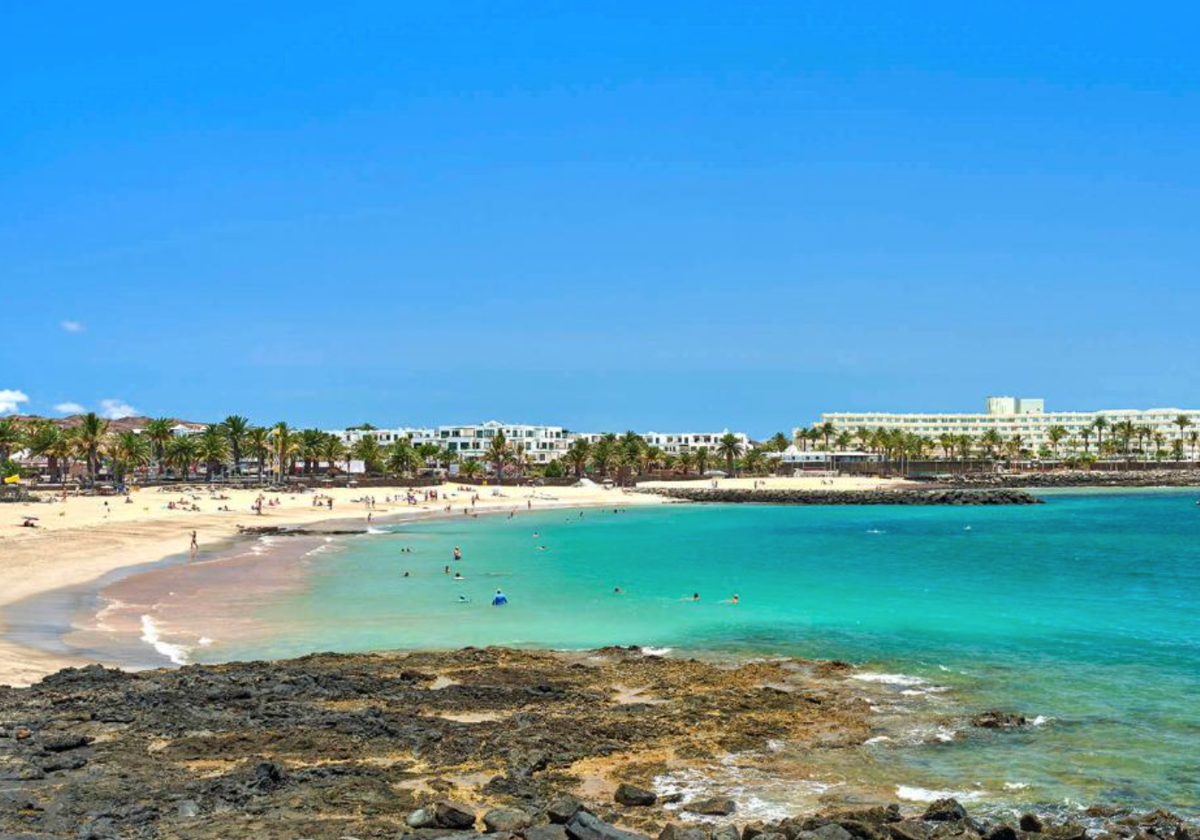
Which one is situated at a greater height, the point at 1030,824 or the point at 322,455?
the point at 322,455

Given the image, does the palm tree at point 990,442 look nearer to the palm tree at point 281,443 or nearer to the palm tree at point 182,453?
the palm tree at point 281,443

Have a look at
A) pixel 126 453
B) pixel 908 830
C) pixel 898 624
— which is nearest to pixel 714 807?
pixel 908 830

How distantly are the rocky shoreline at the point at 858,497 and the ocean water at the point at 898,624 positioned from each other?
4529 cm

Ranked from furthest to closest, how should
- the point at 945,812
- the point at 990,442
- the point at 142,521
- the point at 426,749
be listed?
1. the point at 990,442
2. the point at 142,521
3. the point at 426,749
4. the point at 945,812

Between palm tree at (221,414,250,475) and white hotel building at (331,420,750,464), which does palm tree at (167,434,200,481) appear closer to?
palm tree at (221,414,250,475)

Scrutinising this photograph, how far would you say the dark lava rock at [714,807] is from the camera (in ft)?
44.6

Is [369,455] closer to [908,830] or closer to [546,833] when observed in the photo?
[546,833]

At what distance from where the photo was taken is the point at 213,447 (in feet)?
374

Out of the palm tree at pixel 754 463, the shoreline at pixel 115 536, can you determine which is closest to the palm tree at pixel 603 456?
the palm tree at pixel 754 463

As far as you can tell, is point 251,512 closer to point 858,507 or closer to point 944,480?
point 858,507

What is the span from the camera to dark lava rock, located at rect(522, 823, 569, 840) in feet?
38.3

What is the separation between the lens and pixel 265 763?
14.4m

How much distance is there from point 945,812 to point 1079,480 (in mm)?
163330

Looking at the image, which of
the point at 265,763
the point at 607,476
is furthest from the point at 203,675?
the point at 607,476
